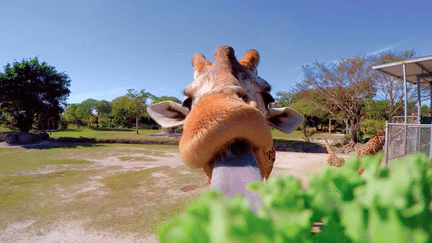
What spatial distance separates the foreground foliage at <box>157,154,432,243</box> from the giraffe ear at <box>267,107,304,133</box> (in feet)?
6.66

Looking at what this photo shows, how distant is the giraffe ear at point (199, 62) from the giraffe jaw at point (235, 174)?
1.17 metres

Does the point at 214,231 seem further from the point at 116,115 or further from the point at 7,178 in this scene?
the point at 116,115

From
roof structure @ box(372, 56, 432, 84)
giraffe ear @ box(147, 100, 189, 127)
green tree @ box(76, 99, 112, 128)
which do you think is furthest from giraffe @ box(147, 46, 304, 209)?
green tree @ box(76, 99, 112, 128)

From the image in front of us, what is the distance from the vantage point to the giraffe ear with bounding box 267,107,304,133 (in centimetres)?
250

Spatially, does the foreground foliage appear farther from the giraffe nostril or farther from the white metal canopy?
the white metal canopy

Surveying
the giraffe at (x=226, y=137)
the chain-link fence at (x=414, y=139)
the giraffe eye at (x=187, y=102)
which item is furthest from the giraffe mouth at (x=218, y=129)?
the chain-link fence at (x=414, y=139)

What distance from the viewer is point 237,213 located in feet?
1.21

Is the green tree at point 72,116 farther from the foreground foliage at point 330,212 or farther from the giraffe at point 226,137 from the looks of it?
the foreground foliage at point 330,212

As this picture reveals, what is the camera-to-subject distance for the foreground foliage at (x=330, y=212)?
345 millimetres

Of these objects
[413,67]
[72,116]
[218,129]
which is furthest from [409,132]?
[72,116]

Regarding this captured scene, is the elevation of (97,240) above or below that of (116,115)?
below

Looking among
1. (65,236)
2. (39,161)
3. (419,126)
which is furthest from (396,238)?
(39,161)

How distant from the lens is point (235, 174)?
1419mm

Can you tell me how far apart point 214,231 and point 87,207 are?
27.4ft
